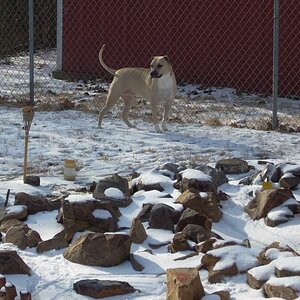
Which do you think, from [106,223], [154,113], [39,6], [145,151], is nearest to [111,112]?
[154,113]

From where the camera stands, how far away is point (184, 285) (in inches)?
141

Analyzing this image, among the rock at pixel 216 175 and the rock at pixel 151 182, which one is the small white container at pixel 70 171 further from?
the rock at pixel 216 175

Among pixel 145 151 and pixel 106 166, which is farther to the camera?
pixel 145 151

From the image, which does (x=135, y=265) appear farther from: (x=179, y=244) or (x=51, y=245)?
(x=51, y=245)

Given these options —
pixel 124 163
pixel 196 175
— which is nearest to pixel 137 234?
pixel 196 175

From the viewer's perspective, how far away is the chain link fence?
38.5 feet

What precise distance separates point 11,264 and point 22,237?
0.45 meters

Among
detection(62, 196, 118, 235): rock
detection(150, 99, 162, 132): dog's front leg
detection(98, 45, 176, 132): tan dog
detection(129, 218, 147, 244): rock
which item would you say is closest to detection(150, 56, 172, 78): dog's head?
detection(98, 45, 176, 132): tan dog

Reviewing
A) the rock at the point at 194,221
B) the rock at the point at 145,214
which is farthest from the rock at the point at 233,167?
the rock at the point at 194,221

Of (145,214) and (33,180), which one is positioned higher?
(145,214)

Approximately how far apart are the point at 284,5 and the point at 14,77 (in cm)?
515

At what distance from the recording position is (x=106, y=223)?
15.3ft

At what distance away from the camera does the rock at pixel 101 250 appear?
13.8 feet

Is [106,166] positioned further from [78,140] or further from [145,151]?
[78,140]
